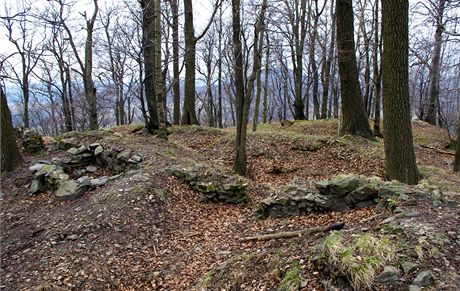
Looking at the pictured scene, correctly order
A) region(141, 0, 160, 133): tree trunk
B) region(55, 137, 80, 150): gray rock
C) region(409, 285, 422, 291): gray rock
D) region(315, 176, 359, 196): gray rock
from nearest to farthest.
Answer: region(409, 285, 422, 291): gray rock
region(315, 176, 359, 196): gray rock
region(55, 137, 80, 150): gray rock
region(141, 0, 160, 133): tree trunk

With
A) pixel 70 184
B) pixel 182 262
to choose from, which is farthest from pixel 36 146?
pixel 182 262

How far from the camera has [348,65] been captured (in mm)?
10148

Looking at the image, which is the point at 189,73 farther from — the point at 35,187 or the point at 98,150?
the point at 35,187

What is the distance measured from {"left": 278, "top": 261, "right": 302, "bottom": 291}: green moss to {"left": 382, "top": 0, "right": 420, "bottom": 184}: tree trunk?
3862 mm

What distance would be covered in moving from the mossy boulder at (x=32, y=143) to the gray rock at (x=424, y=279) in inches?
377

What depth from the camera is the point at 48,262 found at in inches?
181

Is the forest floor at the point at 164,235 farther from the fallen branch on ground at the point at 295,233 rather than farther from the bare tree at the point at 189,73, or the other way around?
the bare tree at the point at 189,73

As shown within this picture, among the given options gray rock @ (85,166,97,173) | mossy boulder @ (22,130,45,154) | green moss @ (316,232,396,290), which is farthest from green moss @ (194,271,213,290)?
mossy boulder @ (22,130,45,154)

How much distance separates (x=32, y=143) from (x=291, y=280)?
8.76 metres

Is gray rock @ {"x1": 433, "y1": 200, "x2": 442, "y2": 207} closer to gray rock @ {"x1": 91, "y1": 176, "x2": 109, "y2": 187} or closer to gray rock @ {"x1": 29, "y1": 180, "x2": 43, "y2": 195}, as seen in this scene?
gray rock @ {"x1": 91, "y1": 176, "x2": 109, "y2": 187}

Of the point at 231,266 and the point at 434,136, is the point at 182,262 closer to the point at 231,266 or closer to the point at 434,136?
the point at 231,266

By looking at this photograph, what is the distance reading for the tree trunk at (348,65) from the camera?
10055 millimetres

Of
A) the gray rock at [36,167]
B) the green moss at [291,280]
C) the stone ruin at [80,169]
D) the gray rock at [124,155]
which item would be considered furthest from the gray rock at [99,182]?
the green moss at [291,280]

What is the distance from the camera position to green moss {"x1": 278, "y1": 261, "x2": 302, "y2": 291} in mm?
3393
